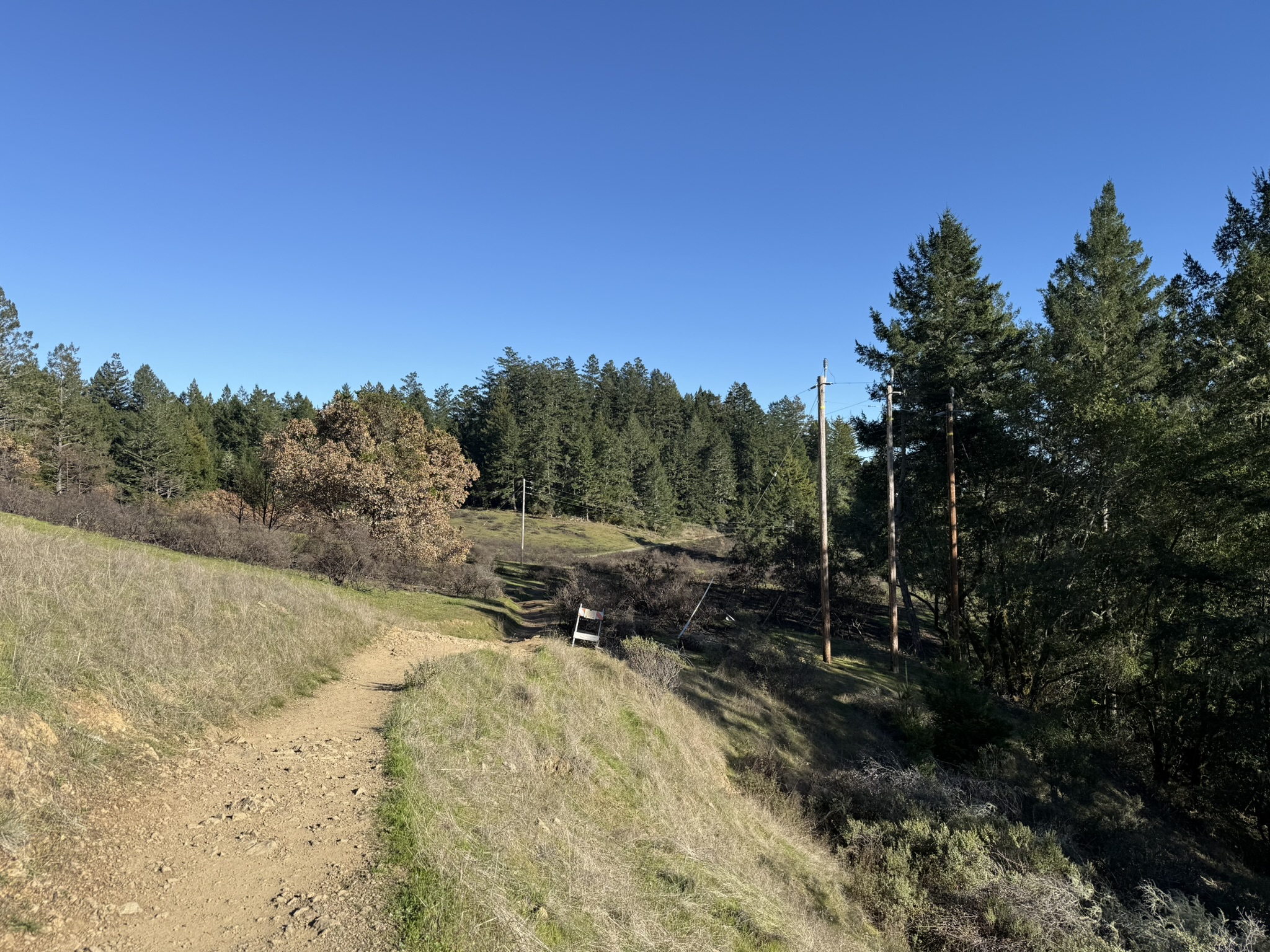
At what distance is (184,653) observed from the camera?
8672 millimetres

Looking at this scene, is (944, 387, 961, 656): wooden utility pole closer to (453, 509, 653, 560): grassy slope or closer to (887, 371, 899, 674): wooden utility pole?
(887, 371, 899, 674): wooden utility pole

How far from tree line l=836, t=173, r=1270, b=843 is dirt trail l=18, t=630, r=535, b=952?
14094 mm

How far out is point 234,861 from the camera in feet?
15.3

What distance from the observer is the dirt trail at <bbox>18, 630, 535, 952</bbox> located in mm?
3889

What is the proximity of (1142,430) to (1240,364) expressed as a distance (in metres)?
2.23

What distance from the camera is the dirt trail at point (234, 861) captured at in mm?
3889

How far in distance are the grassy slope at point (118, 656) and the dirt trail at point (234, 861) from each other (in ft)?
1.61

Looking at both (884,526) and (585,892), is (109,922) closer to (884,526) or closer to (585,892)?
(585,892)

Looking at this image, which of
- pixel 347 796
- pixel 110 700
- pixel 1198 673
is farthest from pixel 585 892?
pixel 1198 673

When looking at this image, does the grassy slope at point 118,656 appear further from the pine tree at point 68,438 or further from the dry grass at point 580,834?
the pine tree at point 68,438

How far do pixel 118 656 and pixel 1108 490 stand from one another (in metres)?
21.1

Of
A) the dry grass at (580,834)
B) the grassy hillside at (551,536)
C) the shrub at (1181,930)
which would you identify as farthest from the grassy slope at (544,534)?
the shrub at (1181,930)

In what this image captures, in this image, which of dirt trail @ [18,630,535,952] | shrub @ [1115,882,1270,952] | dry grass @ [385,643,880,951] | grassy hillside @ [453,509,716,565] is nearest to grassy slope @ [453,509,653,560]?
grassy hillside @ [453,509,716,565]

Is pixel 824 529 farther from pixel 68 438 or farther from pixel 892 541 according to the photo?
pixel 68 438
